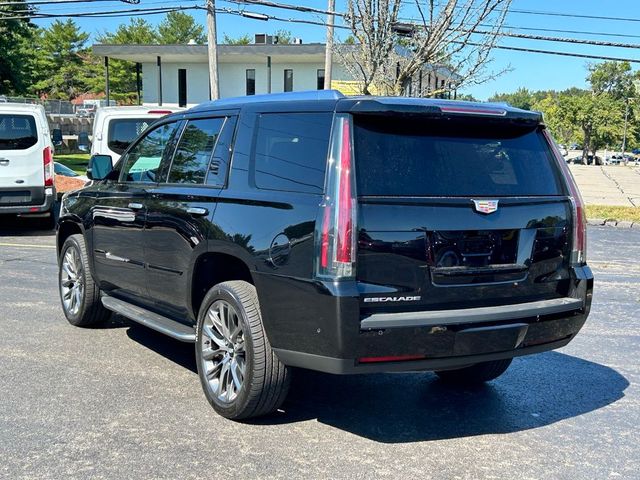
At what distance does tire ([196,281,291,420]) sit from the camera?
4074 mm

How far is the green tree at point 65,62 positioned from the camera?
7400 centimetres

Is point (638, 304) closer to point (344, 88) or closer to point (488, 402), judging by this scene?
point (488, 402)

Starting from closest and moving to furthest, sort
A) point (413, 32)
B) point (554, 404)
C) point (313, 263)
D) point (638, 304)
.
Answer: point (313, 263) < point (554, 404) < point (638, 304) < point (413, 32)

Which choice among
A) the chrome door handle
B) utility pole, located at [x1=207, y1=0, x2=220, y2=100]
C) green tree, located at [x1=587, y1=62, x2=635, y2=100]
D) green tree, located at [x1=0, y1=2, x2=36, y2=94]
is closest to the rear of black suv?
the chrome door handle

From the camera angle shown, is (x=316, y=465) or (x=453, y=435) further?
(x=453, y=435)

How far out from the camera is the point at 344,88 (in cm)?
2498

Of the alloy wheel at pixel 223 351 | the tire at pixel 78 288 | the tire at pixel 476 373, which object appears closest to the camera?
the alloy wheel at pixel 223 351

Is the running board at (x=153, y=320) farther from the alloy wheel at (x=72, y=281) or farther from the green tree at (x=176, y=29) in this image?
the green tree at (x=176, y=29)

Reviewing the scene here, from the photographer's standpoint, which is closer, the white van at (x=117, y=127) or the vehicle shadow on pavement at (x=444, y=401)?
the vehicle shadow on pavement at (x=444, y=401)

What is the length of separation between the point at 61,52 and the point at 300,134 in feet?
262

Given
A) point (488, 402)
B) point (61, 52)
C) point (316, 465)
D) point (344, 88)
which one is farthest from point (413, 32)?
point (61, 52)

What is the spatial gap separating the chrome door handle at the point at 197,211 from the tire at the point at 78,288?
2010 mm

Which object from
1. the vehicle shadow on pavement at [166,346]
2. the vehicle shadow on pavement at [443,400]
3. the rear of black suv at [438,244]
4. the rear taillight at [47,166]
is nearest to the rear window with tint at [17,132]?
the rear taillight at [47,166]

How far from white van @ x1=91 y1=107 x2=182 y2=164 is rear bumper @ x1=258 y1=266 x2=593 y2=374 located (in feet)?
28.4
